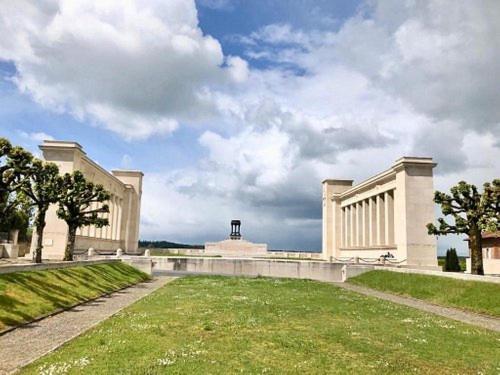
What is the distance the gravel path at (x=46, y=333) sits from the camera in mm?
13241

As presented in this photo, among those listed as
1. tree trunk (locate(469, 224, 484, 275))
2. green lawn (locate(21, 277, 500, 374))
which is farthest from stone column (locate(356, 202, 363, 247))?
green lawn (locate(21, 277, 500, 374))

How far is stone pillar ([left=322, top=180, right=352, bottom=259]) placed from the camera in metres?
96.8

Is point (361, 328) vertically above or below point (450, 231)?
below

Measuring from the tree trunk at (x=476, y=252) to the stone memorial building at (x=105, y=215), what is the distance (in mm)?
43591

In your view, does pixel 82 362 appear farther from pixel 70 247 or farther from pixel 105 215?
pixel 105 215

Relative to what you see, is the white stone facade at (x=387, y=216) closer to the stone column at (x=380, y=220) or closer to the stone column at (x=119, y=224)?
the stone column at (x=380, y=220)

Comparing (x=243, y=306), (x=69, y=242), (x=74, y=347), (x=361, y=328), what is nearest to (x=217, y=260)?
(x=69, y=242)

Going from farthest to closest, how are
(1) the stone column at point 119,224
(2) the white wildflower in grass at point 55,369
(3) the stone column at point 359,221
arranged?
(1) the stone column at point 119,224 < (3) the stone column at point 359,221 < (2) the white wildflower in grass at point 55,369

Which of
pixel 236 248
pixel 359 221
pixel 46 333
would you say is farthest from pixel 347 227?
pixel 46 333

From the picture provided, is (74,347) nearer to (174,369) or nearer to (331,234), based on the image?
(174,369)

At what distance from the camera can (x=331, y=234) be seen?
9812 cm

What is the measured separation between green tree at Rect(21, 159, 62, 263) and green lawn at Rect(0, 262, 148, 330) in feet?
16.4

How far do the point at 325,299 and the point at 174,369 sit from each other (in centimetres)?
2023

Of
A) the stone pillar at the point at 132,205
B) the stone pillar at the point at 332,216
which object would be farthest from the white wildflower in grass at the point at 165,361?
the stone pillar at the point at 132,205
